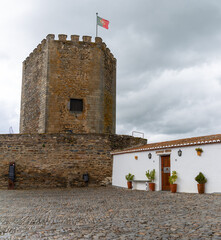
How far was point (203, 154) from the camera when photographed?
1125 centimetres

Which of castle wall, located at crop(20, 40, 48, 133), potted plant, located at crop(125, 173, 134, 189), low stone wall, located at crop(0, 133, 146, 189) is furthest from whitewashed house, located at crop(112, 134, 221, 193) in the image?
castle wall, located at crop(20, 40, 48, 133)

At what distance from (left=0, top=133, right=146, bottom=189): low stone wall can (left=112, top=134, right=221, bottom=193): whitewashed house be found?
1.93 meters

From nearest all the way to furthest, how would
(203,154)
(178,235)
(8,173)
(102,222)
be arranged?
(178,235) < (102,222) < (203,154) < (8,173)

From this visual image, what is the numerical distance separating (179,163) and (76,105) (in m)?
9.50

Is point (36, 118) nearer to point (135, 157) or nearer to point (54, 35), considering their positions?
point (54, 35)

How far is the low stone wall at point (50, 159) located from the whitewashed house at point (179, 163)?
1928 mm

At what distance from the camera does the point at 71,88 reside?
64.5 ft

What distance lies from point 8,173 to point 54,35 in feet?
32.4

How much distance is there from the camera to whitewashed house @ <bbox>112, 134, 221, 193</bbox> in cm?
1080

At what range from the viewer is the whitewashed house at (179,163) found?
1080 centimetres

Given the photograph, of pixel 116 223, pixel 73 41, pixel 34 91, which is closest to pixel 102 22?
pixel 73 41

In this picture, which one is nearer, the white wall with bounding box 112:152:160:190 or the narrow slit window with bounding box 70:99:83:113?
the white wall with bounding box 112:152:160:190

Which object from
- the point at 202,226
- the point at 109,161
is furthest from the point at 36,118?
the point at 202,226

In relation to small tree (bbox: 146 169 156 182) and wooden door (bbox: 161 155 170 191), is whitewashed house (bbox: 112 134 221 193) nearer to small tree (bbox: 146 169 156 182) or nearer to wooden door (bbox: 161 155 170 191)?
wooden door (bbox: 161 155 170 191)
